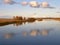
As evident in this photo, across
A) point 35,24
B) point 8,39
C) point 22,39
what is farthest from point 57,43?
point 35,24

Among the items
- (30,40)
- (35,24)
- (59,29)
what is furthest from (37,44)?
(35,24)

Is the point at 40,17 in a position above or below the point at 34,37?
above

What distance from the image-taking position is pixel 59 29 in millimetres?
6391

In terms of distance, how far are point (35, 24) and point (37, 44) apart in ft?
9.42

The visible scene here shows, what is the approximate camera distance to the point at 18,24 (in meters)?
7.04

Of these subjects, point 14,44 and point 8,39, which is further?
point 8,39

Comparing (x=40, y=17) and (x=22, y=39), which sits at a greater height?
(x=40, y=17)

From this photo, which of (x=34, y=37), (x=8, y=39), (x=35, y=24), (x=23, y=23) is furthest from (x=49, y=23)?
(x=8, y=39)

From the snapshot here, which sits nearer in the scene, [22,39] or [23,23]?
[22,39]

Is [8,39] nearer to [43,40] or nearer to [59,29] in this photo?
[43,40]

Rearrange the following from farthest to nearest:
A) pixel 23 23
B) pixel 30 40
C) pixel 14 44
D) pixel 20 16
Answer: pixel 23 23
pixel 20 16
pixel 30 40
pixel 14 44

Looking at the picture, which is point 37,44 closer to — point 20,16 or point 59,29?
point 20,16

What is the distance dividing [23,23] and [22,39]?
2202 mm

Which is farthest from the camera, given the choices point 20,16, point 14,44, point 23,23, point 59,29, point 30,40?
point 23,23
